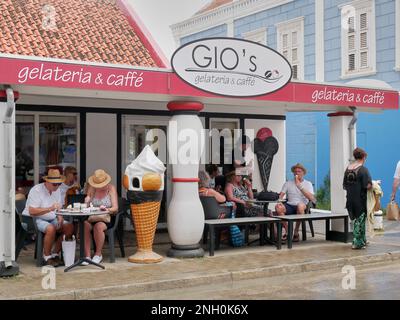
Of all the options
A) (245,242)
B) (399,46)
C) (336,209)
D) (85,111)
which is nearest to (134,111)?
(85,111)

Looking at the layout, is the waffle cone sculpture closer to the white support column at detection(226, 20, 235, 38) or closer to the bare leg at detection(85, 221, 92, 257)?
the bare leg at detection(85, 221, 92, 257)

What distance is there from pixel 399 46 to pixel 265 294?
412 inches

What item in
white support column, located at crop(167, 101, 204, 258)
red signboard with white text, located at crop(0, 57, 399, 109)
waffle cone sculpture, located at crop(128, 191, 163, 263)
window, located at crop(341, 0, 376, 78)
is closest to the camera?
red signboard with white text, located at crop(0, 57, 399, 109)

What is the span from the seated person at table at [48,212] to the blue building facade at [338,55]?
33.5 feet

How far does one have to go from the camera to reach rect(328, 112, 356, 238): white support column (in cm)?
1070

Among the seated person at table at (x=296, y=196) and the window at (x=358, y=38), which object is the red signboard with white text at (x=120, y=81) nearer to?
the seated person at table at (x=296, y=196)

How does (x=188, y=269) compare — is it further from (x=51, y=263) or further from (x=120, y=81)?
(x=120, y=81)

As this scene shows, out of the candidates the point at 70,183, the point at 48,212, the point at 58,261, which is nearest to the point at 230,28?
the point at 70,183

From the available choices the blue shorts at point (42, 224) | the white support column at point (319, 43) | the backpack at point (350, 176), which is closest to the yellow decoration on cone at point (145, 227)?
the blue shorts at point (42, 224)

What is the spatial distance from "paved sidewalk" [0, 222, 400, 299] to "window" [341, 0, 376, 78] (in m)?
7.28

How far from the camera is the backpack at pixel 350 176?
9.71 m

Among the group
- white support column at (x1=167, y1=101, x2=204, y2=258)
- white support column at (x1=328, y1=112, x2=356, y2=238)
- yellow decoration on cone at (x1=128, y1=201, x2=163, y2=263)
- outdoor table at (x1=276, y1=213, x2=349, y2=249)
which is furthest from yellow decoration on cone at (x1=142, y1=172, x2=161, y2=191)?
white support column at (x1=328, y1=112, x2=356, y2=238)

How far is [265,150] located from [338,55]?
19.0 feet
